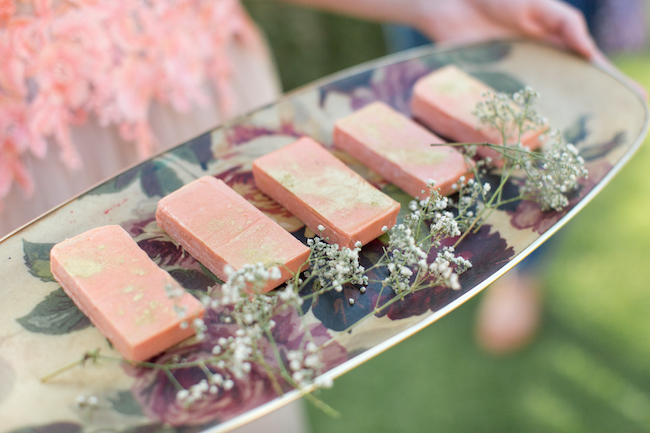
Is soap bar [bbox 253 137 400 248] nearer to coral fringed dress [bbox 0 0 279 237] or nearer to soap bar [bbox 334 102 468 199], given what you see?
soap bar [bbox 334 102 468 199]

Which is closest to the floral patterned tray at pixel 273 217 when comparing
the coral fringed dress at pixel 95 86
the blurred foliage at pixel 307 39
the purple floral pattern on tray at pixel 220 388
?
the purple floral pattern on tray at pixel 220 388

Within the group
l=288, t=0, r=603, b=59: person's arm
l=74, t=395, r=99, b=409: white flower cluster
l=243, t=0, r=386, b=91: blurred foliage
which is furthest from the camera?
l=243, t=0, r=386, b=91: blurred foliage

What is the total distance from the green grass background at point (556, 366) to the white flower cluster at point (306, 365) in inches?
43.2

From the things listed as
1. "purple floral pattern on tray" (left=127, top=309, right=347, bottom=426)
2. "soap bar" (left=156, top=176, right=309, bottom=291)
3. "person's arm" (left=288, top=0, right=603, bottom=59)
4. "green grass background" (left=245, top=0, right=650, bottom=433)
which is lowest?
"green grass background" (left=245, top=0, right=650, bottom=433)

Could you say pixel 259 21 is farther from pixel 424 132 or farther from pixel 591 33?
pixel 424 132

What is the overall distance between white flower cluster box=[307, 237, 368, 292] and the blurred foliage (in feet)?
5.85

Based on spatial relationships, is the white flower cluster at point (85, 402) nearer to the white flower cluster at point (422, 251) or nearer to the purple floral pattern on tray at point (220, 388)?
the purple floral pattern on tray at point (220, 388)

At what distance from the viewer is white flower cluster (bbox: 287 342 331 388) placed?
20.6 inches

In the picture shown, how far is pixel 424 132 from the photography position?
2.63ft

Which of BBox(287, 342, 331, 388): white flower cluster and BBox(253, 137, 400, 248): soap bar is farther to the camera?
BBox(253, 137, 400, 248): soap bar

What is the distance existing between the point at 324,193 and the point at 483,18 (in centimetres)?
73

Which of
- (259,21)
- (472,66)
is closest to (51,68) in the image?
(472,66)

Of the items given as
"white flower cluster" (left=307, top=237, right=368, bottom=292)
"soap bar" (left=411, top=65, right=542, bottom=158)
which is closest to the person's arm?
"soap bar" (left=411, top=65, right=542, bottom=158)

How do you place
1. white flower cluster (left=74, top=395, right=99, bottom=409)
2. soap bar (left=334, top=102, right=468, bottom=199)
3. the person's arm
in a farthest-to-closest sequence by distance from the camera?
the person's arm < soap bar (left=334, top=102, right=468, bottom=199) < white flower cluster (left=74, top=395, right=99, bottom=409)
